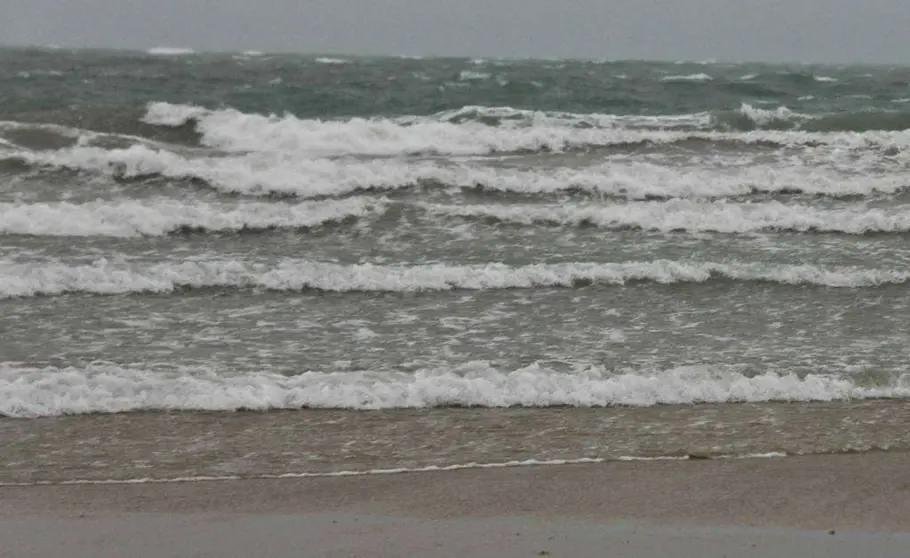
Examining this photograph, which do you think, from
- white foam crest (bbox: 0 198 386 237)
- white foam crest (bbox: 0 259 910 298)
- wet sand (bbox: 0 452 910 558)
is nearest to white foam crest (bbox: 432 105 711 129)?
white foam crest (bbox: 0 198 386 237)

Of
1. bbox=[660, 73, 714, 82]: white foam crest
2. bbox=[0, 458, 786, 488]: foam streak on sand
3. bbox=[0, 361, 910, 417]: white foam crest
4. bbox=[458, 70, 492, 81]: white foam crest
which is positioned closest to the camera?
bbox=[0, 458, 786, 488]: foam streak on sand

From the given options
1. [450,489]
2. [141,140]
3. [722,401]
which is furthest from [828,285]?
[141,140]

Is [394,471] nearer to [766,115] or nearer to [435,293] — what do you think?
[435,293]

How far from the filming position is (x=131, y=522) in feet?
13.7

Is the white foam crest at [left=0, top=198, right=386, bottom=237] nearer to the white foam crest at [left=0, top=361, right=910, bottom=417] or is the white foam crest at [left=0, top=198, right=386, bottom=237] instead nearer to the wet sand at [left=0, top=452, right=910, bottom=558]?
the white foam crest at [left=0, top=361, right=910, bottom=417]

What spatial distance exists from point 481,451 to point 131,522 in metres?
1.67

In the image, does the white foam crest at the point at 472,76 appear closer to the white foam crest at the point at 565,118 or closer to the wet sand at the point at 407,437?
the white foam crest at the point at 565,118

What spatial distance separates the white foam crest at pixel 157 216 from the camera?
10383mm

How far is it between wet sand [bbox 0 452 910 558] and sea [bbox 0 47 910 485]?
25 cm

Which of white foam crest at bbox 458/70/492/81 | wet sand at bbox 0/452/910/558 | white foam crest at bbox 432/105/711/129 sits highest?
white foam crest at bbox 458/70/492/81

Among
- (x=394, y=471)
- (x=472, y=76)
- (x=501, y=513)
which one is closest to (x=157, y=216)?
(x=394, y=471)

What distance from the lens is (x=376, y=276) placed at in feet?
29.2

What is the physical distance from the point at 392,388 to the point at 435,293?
2.55m

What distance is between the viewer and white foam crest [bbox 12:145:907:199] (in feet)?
41.8
